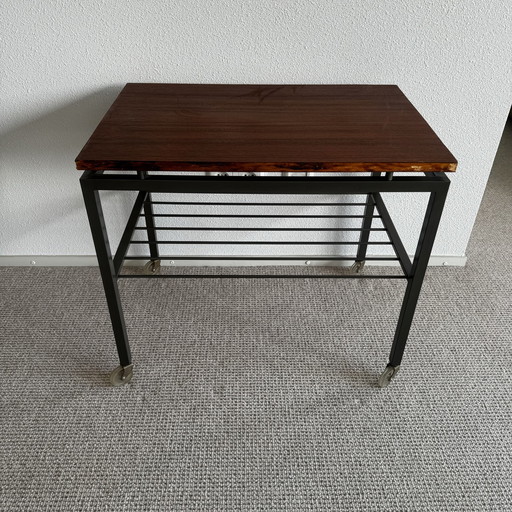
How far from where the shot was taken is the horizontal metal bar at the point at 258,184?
1151mm

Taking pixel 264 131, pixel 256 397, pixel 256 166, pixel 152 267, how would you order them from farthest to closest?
1. pixel 152 267
2. pixel 256 397
3. pixel 264 131
4. pixel 256 166

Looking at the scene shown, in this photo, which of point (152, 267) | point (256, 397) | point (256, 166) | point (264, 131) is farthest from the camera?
point (152, 267)

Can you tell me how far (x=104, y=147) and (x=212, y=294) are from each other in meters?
0.81

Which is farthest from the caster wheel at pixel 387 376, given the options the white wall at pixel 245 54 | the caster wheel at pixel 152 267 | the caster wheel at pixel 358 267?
the caster wheel at pixel 152 267

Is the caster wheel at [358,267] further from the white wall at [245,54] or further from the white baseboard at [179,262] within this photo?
the white wall at [245,54]

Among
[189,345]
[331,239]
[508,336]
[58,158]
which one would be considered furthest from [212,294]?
[508,336]

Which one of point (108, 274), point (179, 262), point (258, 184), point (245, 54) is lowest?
point (179, 262)

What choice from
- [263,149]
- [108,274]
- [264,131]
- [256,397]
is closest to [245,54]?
[264,131]

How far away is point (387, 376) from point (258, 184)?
2.47ft

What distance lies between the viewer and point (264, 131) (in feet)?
4.10

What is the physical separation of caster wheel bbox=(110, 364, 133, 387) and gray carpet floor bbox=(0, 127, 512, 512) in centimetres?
2

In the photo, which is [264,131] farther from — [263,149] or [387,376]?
[387,376]

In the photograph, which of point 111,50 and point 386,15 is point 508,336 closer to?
point 386,15

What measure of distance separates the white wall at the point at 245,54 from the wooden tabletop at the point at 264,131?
0.08 metres
